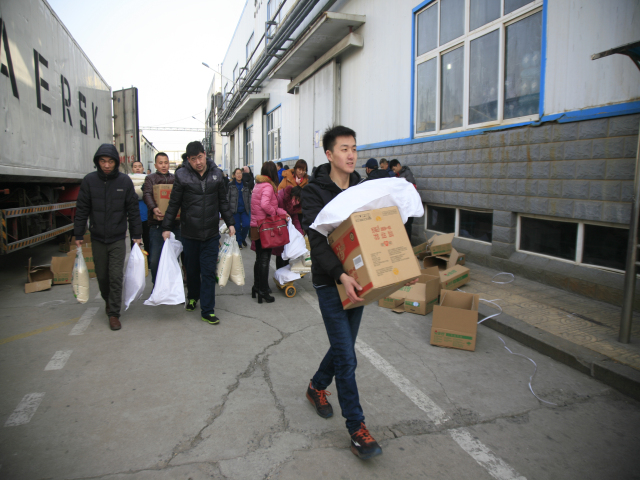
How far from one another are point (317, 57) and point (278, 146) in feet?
22.3

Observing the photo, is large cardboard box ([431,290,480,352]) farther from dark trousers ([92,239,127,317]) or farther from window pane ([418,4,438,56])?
window pane ([418,4,438,56])

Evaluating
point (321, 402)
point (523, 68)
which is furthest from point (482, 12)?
point (321, 402)

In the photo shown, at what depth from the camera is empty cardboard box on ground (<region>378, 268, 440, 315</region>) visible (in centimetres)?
524

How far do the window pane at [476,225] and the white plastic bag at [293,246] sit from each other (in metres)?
3.31

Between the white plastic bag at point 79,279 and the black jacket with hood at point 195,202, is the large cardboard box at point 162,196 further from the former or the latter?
the white plastic bag at point 79,279

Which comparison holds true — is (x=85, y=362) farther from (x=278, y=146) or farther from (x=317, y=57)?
(x=278, y=146)

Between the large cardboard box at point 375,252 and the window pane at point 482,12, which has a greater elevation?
the window pane at point 482,12

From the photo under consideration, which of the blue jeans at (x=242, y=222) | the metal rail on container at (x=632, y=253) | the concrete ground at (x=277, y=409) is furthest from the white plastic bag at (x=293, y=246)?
the blue jeans at (x=242, y=222)

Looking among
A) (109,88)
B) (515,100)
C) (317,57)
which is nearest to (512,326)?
(515,100)

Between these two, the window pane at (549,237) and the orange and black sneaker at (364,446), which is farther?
the window pane at (549,237)

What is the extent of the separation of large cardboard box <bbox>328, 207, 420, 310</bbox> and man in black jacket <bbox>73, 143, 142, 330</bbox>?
3.42 metres

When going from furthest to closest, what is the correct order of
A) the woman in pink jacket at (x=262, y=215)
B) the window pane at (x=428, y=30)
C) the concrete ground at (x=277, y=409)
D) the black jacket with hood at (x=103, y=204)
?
the window pane at (x=428, y=30), the woman in pink jacket at (x=262, y=215), the black jacket with hood at (x=103, y=204), the concrete ground at (x=277, y=409)

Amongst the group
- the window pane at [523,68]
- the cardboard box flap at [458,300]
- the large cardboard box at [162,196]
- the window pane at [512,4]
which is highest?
the window pane at [512,4]

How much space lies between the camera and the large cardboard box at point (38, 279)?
623 cm
